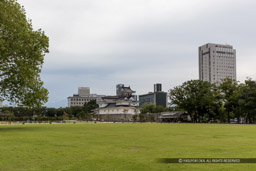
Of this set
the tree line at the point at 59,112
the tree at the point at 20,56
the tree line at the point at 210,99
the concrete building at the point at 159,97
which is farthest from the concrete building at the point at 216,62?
the tree at the point at 20,56

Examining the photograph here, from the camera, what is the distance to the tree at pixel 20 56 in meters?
31.2

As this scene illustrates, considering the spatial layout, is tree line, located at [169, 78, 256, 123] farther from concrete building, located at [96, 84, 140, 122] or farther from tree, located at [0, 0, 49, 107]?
tree, located at [0, 0, 49, 107]

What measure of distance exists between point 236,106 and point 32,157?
69.0 metres

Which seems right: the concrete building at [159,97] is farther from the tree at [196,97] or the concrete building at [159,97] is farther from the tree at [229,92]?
the tree at [229,92]

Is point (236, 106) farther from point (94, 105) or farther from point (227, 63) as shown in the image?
point (227, 63)

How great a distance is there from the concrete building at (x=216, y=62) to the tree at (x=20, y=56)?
14925 cm

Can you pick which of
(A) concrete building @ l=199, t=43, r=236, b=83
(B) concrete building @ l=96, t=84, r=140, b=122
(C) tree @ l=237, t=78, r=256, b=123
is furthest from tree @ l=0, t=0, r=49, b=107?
(A) concrete building @ l=199, t=43, r=236, b=83

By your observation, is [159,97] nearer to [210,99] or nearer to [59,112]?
[59,112]

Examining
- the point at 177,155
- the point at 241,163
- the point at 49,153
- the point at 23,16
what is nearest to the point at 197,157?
the point at 177,155

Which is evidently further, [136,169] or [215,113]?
[215,113]

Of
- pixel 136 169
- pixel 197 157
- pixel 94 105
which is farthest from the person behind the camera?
pixel 94 105

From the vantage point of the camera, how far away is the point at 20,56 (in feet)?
109

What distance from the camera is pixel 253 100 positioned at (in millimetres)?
62000

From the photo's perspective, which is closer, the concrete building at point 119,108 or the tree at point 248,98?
the tree at point 248,98
